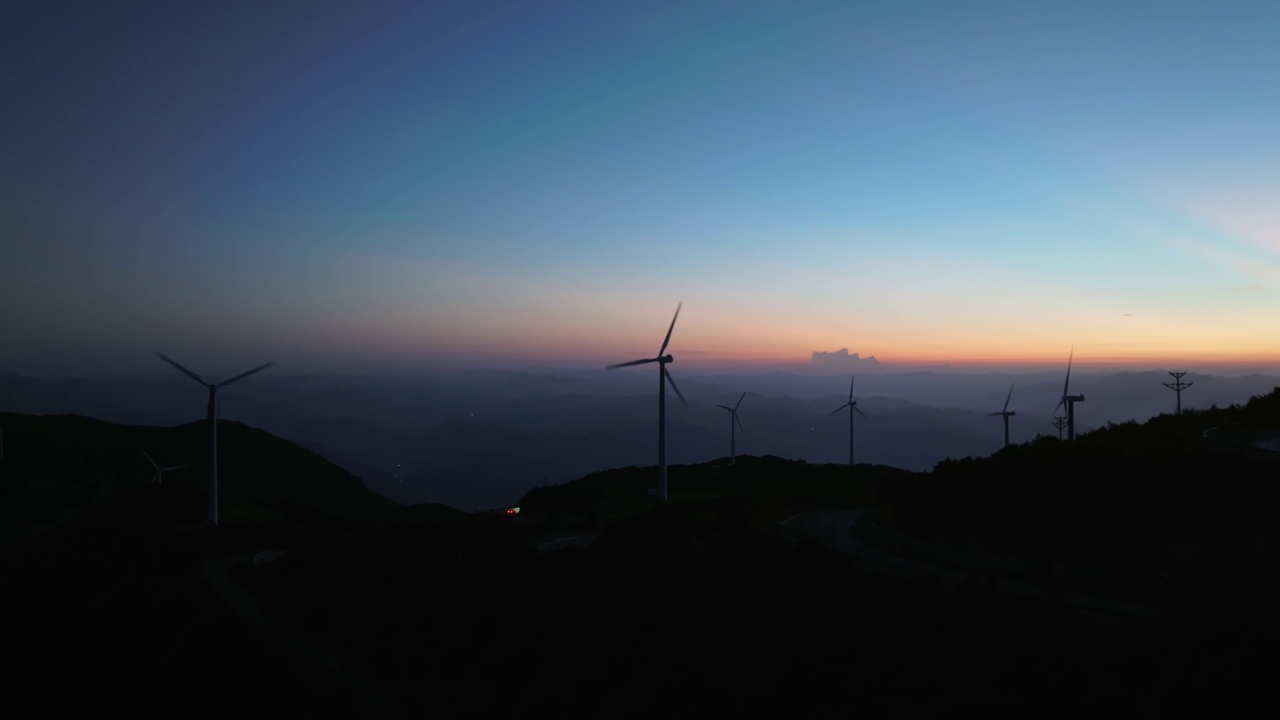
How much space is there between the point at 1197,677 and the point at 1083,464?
18589 mm

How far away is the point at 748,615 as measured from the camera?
19.7 m

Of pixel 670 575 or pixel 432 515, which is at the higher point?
pixel 670 575

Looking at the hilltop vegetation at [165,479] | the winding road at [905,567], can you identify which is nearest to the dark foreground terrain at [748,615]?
the winding road at [905,567]

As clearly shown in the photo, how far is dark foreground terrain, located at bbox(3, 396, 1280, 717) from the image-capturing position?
15617 mm

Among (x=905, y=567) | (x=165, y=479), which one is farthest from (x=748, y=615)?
(x=165, y=479)

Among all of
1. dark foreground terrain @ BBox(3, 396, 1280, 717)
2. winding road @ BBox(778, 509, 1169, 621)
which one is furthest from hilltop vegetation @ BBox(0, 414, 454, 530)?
winding road @ BBox(778, 509, 1169, 621)

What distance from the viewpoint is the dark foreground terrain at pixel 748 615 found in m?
15.6

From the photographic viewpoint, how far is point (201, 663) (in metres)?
24.2

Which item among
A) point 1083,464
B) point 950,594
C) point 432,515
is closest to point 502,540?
point 950,594

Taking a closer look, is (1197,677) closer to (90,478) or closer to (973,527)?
(973,527)

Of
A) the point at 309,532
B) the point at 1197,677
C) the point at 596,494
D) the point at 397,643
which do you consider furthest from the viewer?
the point at 596,494

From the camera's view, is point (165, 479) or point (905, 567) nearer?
point (905, 567)

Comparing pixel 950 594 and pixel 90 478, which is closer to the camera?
pixel 950 594

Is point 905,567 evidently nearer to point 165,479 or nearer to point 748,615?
point 748,615
